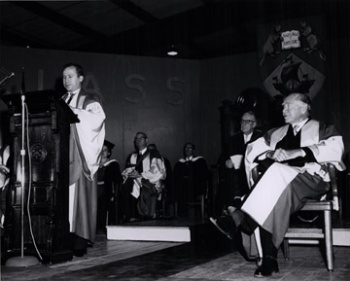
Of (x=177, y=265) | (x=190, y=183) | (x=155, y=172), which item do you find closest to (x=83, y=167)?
(x=177, y=265)

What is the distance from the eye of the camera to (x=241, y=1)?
26.9 ft

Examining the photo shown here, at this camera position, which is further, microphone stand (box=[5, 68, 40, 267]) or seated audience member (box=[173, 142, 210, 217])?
seated audience member (box=[173, 142, 210, 217])

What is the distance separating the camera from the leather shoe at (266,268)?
8.51 feet

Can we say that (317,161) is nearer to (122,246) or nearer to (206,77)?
(122,246)

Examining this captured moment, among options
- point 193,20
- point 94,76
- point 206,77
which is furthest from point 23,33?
point 206,77

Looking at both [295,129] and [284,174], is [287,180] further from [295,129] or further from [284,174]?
[295,129]

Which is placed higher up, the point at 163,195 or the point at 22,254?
the point at 163,195

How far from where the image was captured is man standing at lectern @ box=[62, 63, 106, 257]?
3568mm

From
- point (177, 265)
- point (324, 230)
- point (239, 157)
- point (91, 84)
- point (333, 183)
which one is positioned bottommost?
point (177, 265)

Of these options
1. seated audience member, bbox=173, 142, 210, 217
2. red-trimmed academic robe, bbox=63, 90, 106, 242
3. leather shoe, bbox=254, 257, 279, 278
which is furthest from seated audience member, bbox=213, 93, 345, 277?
seated audience member, bbox=173, 142, 210, 217

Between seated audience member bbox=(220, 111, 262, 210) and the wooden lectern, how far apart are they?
2360 millimetres

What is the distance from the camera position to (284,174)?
2773mm

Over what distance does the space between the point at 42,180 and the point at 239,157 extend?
112 inches

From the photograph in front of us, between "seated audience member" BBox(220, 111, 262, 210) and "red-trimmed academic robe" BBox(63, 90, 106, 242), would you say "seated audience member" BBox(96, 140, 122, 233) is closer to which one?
"seated audience member" BBox(220, 111, 262, 210)
